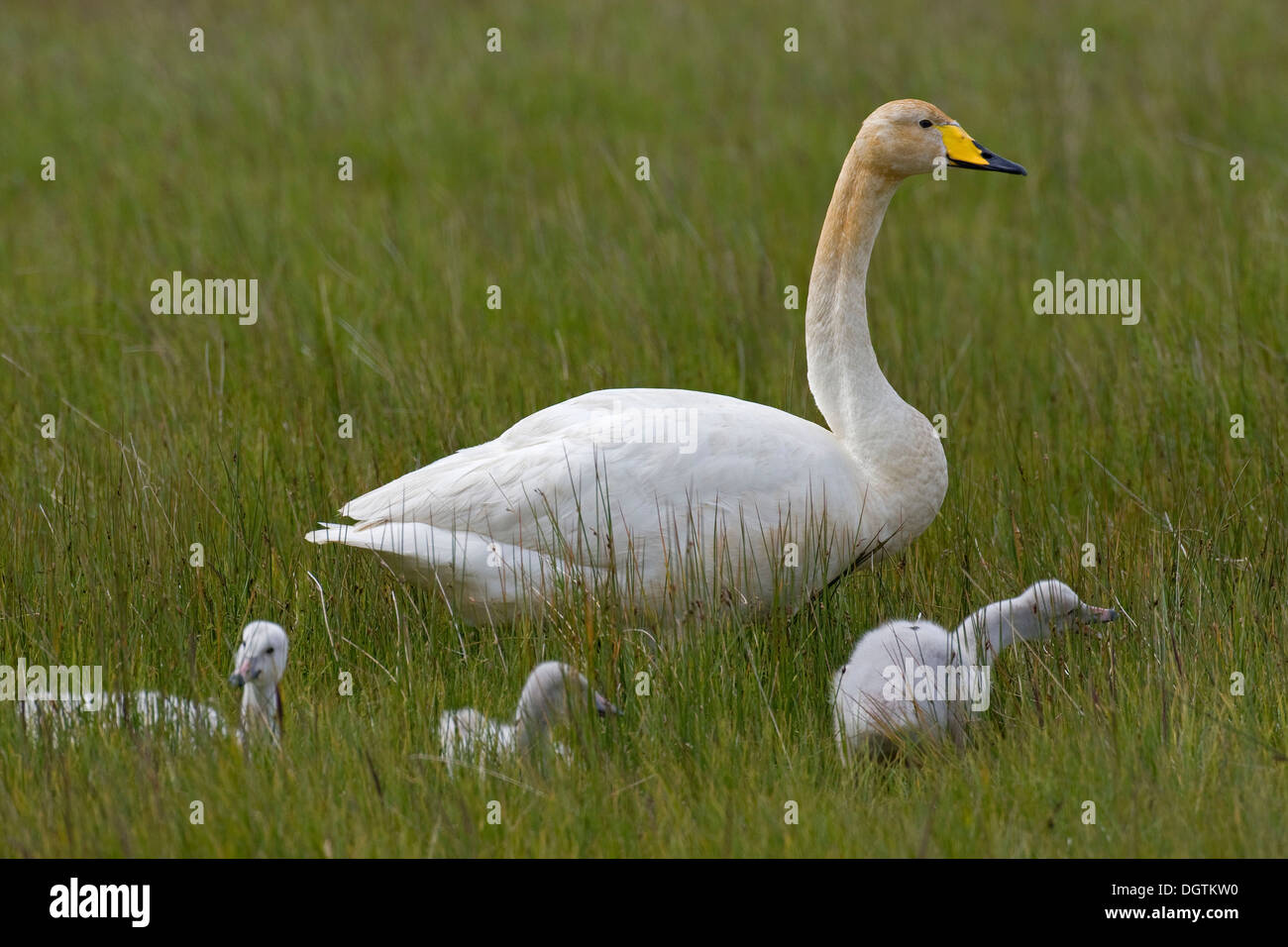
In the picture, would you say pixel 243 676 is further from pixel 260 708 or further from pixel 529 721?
pixel 529 721

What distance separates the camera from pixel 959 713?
4.71m

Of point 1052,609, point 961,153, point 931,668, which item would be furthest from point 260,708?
point 961,153

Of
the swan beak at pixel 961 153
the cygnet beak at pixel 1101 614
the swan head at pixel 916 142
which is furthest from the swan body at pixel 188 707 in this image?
the swan beak at pixel 961 153

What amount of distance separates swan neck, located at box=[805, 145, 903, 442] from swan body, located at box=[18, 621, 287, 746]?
220 cm

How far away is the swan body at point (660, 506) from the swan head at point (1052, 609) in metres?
0.55

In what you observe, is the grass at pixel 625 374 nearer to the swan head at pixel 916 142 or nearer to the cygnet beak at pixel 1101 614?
the cygnet beak at pixel 1101 614

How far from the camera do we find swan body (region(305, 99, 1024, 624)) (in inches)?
205

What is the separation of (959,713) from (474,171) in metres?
8.51

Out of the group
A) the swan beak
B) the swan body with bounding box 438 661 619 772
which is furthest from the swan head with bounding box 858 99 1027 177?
the swan body with bounding box 438 661 619 772

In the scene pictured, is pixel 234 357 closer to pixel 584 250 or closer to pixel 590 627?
pixel 584 250

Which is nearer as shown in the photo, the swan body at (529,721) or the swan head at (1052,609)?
the swan body at (529,721)

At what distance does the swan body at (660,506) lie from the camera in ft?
17.1

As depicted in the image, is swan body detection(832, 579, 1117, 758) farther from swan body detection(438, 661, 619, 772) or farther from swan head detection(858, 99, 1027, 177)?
swan head detection(858, 99, 1027, 177)

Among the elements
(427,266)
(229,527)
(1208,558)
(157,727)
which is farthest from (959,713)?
(427,266)
